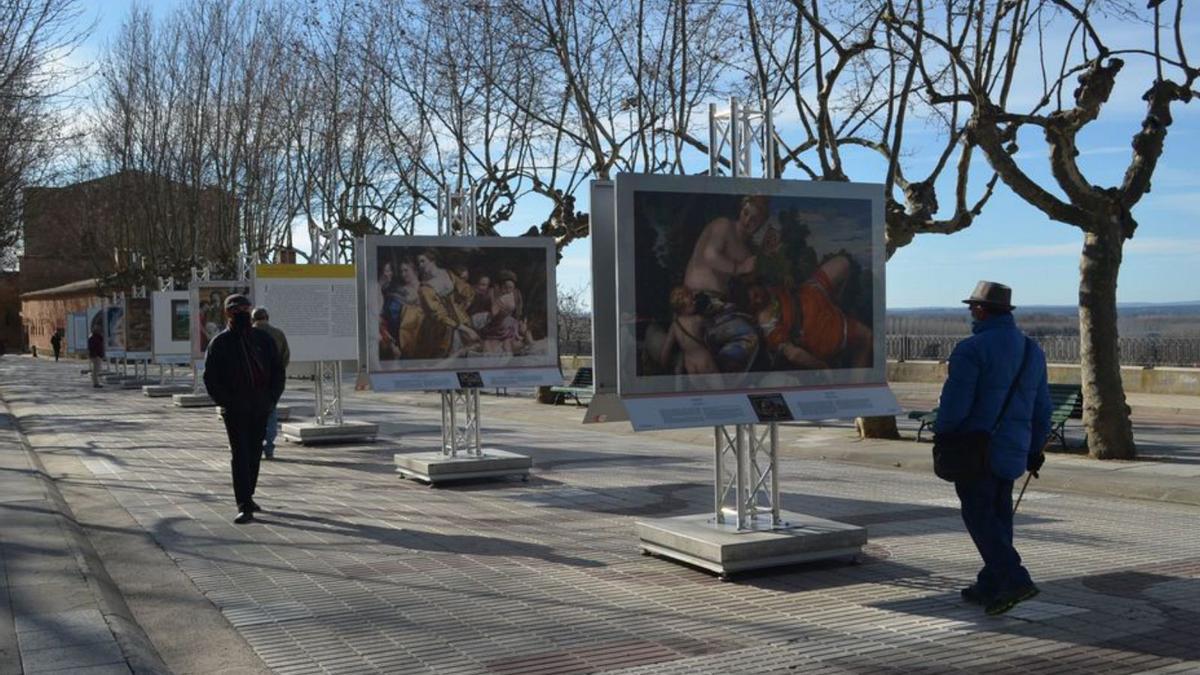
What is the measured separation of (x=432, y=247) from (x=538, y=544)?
5.27 meters

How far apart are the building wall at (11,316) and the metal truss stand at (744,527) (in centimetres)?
9957

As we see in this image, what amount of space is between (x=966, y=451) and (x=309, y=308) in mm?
12643

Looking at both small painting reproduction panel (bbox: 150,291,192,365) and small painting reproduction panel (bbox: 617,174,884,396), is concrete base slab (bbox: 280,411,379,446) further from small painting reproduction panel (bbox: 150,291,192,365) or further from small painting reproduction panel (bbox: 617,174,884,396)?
small painting reproduction panel (bbox: 150,291,192,365)

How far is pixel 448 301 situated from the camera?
1441 cm

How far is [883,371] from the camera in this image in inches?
363

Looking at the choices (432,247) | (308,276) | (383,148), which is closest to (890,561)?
(432,247)

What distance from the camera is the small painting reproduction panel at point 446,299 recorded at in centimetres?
1430

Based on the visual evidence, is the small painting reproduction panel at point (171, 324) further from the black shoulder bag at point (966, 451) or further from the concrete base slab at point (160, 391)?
the black shoulder bag at point (966, 451)

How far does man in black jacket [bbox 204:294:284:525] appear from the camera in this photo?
36.3ft

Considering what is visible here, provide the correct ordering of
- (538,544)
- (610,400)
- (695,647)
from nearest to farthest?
(695,647) → (610,400) → (538,544)

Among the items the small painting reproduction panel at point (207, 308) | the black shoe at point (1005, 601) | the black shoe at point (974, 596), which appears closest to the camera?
the black shoe at point (1005, 601)

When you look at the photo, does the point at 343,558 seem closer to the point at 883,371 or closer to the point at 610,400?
the point at 610,400

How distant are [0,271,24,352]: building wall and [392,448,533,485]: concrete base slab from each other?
3699 inches

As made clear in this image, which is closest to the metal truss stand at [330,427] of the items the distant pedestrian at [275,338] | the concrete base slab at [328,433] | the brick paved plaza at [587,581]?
the concrete base slab at [328,433]
